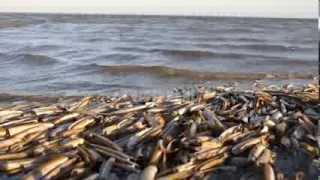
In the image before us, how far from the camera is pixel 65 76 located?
15.0 m

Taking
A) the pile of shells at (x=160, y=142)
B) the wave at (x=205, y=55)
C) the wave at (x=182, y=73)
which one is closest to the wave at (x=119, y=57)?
the wave at (x=205, y=55)

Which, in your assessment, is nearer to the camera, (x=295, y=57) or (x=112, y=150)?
(x=112, y=150)

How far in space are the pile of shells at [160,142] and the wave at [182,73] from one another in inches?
344

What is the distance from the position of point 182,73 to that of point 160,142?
37.1ft

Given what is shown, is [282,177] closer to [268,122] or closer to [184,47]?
[268,122]

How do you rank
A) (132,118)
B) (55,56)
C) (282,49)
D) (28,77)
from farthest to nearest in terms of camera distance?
1. (282,49)
2. (55,56)
3. (28,77)
4. (132,118)

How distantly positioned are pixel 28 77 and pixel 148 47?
1064 cm

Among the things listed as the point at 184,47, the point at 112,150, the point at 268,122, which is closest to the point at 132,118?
the point at 112,150

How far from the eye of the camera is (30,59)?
20.0 metres

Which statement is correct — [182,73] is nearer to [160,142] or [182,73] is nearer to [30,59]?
[30,59]

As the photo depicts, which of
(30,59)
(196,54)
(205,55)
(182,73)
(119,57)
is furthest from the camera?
(196,54)

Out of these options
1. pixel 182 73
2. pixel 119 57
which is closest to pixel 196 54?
pixel 119 57

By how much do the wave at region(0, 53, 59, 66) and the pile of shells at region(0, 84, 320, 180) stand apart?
1280cm

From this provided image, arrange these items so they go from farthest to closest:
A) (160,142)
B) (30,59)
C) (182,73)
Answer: (30,59), (182,73), (160,142)
